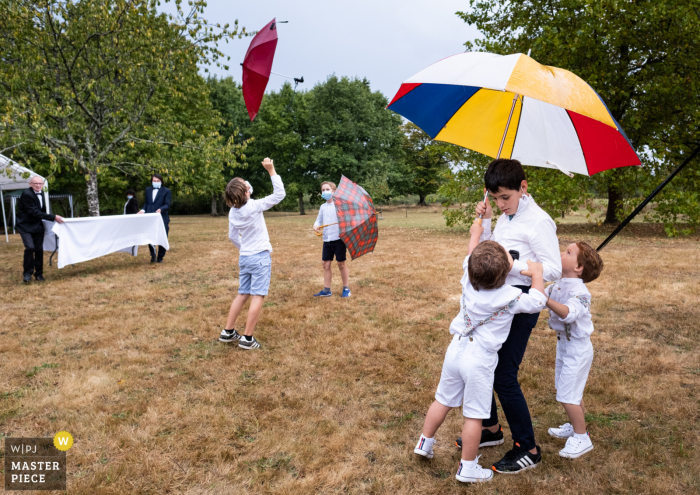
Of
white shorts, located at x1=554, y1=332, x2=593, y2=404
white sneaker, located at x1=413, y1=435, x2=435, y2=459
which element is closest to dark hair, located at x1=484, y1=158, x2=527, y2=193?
white shorts, located at x1=554, y1=332, x2=593, y2=404

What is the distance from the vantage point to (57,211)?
104 feet

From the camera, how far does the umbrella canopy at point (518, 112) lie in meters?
2.53

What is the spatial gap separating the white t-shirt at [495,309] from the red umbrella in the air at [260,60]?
324 centimetres

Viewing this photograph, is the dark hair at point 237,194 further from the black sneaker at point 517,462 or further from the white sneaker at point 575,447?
the white sneaker at point 575,447

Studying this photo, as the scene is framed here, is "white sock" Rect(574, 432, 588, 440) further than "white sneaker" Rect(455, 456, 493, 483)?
Yes

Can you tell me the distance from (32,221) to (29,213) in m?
0.18

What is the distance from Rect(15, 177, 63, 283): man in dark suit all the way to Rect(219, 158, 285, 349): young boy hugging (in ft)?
17.8

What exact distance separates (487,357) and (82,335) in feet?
17.1

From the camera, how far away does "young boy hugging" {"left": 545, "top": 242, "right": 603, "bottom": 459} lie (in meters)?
2.92

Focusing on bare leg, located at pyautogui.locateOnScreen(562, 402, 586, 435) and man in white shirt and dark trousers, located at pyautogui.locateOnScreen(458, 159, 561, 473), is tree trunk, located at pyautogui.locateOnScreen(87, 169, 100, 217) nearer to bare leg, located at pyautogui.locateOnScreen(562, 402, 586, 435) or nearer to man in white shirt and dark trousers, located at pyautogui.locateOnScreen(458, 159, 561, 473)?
man in white shirt and dark trousers, located at pyautogui.locateOnScreen(458, 159, 561, 473)

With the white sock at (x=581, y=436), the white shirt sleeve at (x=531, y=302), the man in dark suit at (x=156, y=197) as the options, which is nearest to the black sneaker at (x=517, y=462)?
the white sock at (x=581, y=436)

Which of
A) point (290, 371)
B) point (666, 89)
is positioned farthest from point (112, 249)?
point (666, 89)

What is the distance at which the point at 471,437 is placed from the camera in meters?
2.59

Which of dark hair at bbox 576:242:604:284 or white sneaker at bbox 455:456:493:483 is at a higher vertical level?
dark hair at bbox 576:242:604:284
